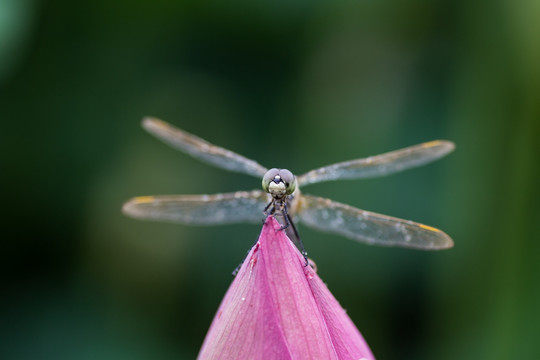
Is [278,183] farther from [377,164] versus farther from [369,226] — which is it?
[377,164]

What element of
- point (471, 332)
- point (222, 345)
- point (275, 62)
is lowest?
point (471, 332)

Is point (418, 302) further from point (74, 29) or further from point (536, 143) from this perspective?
point (74, 29)

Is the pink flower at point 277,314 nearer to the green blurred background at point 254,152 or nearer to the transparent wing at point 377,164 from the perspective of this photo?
the transparent wing at point 377,164

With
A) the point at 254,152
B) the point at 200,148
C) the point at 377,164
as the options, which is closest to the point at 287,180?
the point at 377,164

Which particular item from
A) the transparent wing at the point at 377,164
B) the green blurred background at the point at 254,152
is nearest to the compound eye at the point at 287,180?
the transparent wing at the point at 377,164

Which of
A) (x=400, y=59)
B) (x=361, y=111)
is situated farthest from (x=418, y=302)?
(x=400, y=59)

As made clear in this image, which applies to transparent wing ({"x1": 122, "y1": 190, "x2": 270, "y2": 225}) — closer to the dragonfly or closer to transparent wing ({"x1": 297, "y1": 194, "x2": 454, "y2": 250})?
the dragonfly
